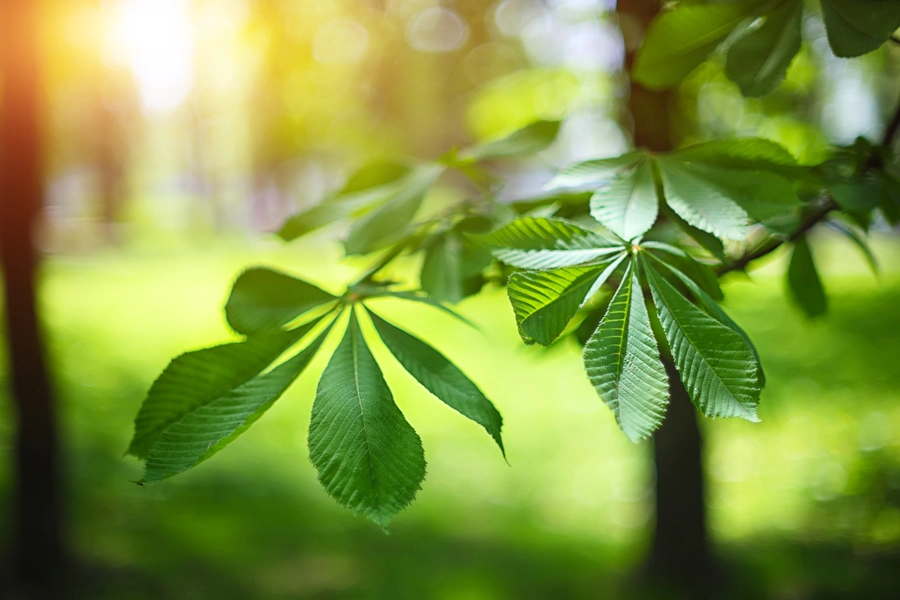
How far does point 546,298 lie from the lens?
0.57 metres

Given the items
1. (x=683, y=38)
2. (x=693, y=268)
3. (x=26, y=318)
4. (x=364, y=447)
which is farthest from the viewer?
(x=26, y=318)

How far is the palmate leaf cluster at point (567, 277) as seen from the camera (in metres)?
0.54

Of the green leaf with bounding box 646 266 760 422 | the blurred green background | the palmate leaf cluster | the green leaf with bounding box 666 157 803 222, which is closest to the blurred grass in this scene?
the blurred green background

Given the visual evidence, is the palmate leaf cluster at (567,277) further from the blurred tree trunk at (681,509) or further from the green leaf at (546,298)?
the blurred tree trunk at (681,509)

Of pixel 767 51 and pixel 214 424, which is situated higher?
pixel 767 51

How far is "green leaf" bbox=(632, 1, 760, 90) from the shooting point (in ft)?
2.78

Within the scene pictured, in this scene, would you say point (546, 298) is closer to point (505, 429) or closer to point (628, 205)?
point (628, 205)

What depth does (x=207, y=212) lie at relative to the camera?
72.2 feet

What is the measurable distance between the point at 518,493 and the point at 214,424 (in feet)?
12.9

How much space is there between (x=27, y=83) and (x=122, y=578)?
2472 mm

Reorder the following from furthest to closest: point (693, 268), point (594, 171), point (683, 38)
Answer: point (683, 38) → point (594, 171) → point (693, 268)

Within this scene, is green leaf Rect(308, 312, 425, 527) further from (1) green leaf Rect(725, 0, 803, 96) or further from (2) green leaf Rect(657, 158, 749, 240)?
(1) green leaf Rect(725, 0, 803, 96)

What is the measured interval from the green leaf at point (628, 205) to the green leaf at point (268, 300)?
306 millimetres

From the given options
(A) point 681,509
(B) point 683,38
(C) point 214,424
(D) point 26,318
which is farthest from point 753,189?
(D) point 26,318
